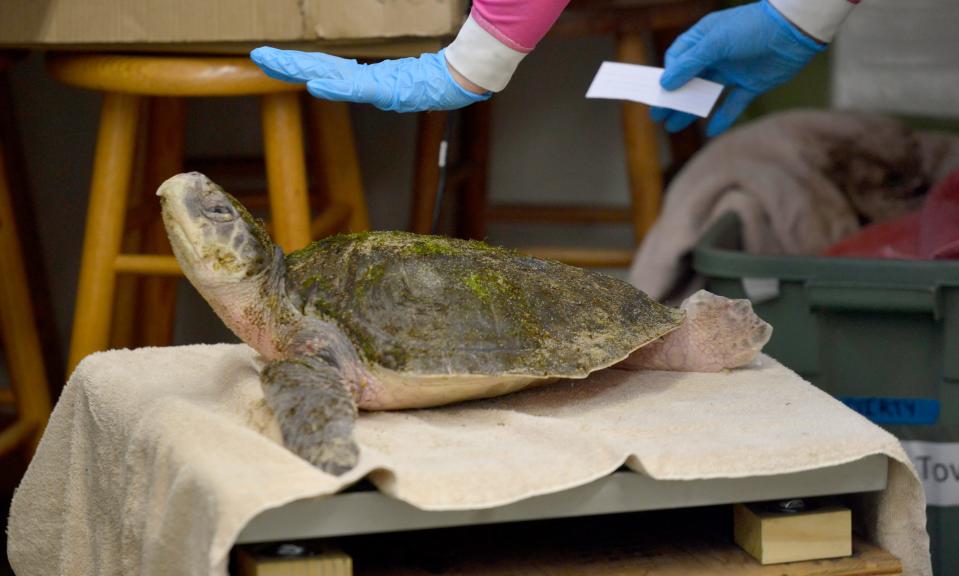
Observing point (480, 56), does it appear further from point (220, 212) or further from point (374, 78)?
point (220, 212)

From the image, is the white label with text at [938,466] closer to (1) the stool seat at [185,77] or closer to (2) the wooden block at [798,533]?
(2) the wooden block at [798,533]

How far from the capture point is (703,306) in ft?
3.78

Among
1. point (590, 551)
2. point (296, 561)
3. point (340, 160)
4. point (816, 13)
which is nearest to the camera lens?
point (296, 561)

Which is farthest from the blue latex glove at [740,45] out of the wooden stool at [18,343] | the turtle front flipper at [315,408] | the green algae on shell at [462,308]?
the wooden stool at [18,343]

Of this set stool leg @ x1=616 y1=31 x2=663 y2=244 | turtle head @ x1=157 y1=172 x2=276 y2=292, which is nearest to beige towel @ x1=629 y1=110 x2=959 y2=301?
stool leg @ x1=616 y1=31 x2=663 y2=244

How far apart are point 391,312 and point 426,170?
85cm

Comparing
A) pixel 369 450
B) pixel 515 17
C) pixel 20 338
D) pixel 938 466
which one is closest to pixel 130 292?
pixel 20 338

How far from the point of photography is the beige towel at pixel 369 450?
0.88 meters

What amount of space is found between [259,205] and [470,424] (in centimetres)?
85

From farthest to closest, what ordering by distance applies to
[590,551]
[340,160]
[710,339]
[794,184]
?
[794,184] → [340,160] → [710,339] → [590,551]

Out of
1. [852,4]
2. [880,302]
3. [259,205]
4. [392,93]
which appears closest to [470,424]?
[392,93]

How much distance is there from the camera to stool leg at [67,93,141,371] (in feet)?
4.59

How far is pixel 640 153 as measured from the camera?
6.09ft

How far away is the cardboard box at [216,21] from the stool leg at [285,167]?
8cm
